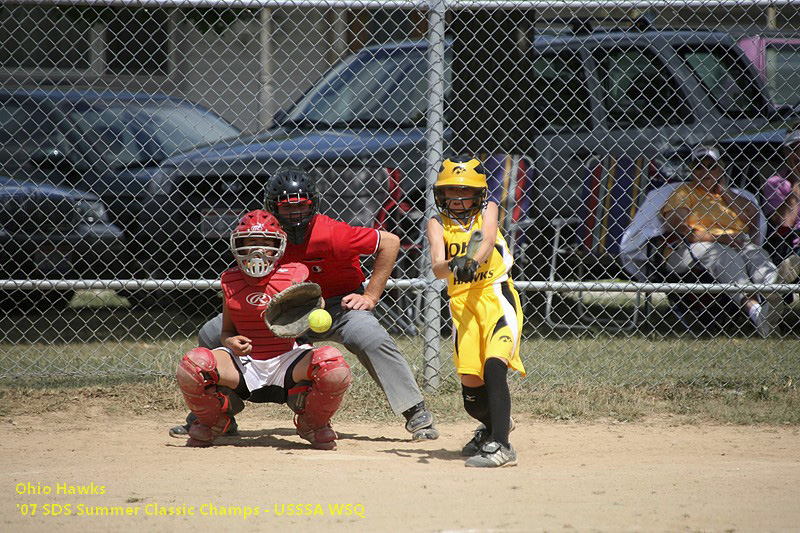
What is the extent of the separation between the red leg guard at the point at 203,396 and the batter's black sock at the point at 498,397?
1.28 meters

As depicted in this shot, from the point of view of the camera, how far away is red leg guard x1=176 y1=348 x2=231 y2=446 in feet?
14.3

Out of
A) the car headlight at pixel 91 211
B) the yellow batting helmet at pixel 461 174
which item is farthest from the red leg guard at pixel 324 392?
the car headlight at pixel 91 211

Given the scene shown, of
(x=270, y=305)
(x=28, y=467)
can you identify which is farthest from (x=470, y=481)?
(x=28, y=467)

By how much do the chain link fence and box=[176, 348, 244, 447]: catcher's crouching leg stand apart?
1623 millimetres

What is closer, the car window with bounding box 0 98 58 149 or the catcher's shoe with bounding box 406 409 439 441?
the catcher's shoe with bounding box 406 409 439 441

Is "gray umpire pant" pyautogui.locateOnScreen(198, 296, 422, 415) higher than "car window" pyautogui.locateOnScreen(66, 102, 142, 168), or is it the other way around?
"car window" pyautogui.locateOnScreen(66, 102, 142, 168)

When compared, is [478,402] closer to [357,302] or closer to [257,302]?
[357,302]

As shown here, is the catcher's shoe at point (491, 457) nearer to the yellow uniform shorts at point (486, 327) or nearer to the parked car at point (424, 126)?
the yellow uniform shorts at point (486, 327)

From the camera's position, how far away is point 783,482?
3938 mm

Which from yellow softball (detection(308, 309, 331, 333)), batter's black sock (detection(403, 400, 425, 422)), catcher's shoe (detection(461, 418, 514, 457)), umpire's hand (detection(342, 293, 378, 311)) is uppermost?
umpire's hand (detection(342, 293, 378, 311))

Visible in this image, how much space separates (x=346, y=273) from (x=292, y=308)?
1.55ft

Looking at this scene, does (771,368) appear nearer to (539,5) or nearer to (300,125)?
(539,5)

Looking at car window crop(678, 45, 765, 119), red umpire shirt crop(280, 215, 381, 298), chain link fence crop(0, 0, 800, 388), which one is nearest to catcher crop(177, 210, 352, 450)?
red umpire shirt crop(280, 215, 381, 298)

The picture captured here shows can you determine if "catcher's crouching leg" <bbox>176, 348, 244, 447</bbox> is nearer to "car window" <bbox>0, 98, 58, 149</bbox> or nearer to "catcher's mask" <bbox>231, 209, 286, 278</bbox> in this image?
"catcher's mask" <bbox>231, 209, 286, 278</bbox>
